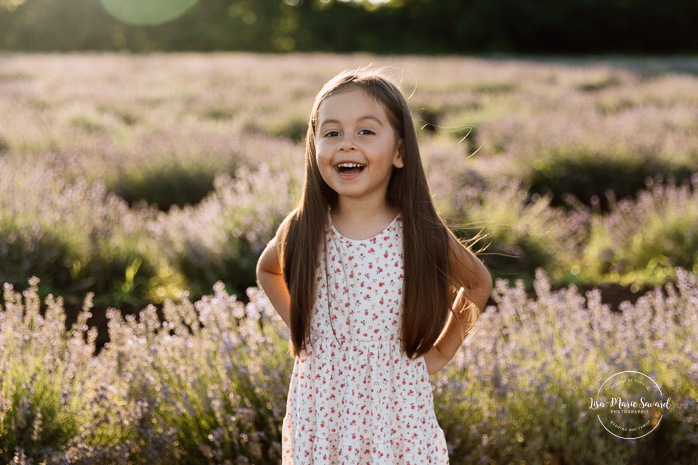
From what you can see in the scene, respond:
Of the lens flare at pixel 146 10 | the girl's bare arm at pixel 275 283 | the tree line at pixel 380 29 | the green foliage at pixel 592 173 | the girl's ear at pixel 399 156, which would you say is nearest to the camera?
the girl's ear at pixel 399 156

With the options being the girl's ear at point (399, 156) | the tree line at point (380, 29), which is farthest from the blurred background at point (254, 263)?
the tree line at point (380, 29)

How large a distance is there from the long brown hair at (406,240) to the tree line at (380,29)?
30.8 m

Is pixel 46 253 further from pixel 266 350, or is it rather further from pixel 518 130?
pixel 518 130

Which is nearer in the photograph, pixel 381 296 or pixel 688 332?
pixel 381 296

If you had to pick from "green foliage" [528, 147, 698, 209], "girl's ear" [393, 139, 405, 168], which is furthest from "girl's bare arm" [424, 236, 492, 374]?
"green foliage" [528, 147, 698, 209]

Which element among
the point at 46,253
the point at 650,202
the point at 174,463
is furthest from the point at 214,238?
the point at 650,202

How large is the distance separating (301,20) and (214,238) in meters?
31.7

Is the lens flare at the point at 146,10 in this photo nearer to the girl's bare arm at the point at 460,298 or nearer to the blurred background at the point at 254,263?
the blurred background at the point at 254,263

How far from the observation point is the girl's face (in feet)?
6.48

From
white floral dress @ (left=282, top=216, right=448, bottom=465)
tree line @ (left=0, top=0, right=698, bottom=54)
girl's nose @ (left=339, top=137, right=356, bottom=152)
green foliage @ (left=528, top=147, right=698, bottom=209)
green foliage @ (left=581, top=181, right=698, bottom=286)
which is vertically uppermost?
tree line @ (left=0, top=0, right=698, bottom=54)

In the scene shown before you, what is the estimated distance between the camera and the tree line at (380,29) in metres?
32.6

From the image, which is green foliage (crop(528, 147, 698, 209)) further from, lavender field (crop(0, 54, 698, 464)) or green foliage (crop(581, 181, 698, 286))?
green foliage (crop(581, 181, 698, 286))

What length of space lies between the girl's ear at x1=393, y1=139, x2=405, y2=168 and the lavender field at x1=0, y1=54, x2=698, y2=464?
18 cm

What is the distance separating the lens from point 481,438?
2770 millimetres
